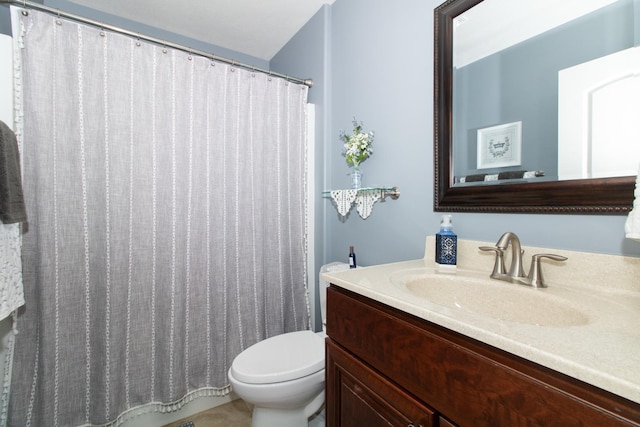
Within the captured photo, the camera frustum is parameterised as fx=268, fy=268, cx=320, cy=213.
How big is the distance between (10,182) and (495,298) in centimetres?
168

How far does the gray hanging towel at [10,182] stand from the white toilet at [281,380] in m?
1.00

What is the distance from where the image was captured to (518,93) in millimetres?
877

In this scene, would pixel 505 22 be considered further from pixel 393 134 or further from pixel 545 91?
pixel 393 134

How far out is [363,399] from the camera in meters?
0.73

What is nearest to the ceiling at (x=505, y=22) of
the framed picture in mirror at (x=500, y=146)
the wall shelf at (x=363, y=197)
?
the framed picture in mirror at (x=500, y=146)

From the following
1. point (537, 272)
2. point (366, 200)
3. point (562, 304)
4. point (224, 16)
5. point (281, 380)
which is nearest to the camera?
point (562, 304)

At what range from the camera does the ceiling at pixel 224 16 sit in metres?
1.68

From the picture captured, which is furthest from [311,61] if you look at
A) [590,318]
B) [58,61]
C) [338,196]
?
[590,318]

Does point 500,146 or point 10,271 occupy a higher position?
point 500,146

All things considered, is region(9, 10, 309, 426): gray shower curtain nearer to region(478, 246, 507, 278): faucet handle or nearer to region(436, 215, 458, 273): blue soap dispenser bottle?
region(436, 215, 458, 273): blue soap dispenser bottle

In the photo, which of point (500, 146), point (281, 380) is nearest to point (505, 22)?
point (500, 146)

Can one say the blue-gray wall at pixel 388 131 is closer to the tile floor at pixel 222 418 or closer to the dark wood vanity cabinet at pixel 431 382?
the dark wood vanity cabinet at pixel 431 382

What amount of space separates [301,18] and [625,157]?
1.86 m

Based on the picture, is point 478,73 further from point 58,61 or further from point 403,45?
point 58,61
